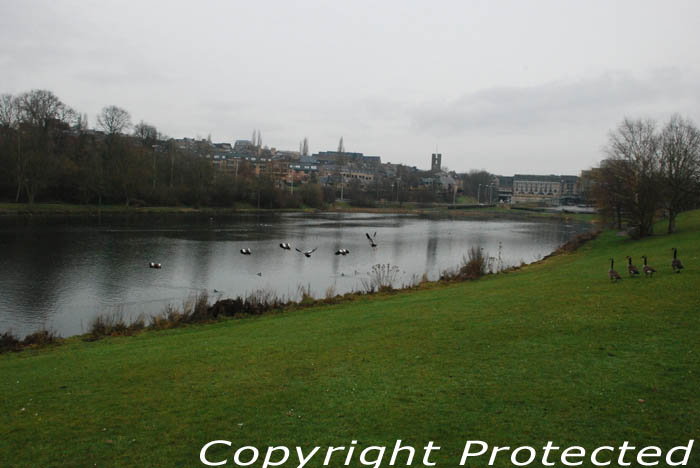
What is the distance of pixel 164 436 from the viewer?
7.04 m

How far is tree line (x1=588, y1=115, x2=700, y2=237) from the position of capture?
4028 centimetres

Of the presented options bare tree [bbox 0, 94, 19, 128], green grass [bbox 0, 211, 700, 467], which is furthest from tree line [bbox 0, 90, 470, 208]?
green grass [bbox 0, 211, 700, 467]

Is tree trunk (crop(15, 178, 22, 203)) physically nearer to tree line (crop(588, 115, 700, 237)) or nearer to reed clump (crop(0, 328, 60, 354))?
reed clump (crop(0, 328, 60, 354))

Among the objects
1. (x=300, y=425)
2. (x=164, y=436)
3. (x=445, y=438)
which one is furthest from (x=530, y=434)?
(x=164, y=436)

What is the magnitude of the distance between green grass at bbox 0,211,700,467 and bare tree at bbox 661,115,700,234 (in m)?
30.8

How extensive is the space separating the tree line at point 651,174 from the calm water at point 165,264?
919 centimetres

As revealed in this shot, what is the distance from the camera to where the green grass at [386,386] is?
6.59 meters

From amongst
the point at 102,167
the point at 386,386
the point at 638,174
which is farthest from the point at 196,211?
the point at 386,386

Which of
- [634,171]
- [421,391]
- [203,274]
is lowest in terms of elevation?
[203,274]

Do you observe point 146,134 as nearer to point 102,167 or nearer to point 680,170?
point 102,167

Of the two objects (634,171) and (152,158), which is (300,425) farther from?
(152,158)

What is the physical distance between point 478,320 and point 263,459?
8246 mm

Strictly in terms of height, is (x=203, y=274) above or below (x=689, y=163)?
below

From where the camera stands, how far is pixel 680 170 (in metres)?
40.8
